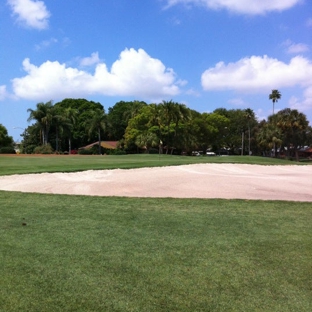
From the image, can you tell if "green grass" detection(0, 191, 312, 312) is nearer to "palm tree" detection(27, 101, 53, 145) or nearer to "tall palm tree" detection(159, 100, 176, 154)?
"tall palm tree" detection(159, 100, 176, 154)

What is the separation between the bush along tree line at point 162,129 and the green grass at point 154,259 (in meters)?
51.8

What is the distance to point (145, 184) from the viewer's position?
14.0 metres

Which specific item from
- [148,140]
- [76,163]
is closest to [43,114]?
[148,140]

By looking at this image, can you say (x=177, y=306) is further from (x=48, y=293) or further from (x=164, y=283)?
(x=48, y=293)

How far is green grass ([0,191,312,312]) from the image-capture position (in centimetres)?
394

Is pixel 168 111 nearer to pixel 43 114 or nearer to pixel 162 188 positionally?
pixel 43 114

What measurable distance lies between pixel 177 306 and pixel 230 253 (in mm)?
1865

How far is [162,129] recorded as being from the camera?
6500cm

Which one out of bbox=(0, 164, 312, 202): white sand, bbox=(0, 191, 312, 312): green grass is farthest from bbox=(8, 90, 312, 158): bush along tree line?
bbox=(0, 191, 312, 312): green grass

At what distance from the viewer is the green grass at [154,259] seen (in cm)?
394

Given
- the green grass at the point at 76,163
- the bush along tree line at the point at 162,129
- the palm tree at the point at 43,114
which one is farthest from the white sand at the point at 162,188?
the palm tree at the point at 43,114

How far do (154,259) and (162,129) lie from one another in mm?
60174

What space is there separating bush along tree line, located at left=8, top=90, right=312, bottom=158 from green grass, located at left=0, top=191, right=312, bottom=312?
5178 cm

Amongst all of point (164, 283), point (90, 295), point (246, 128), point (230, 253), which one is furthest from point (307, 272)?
point (246, 128)
